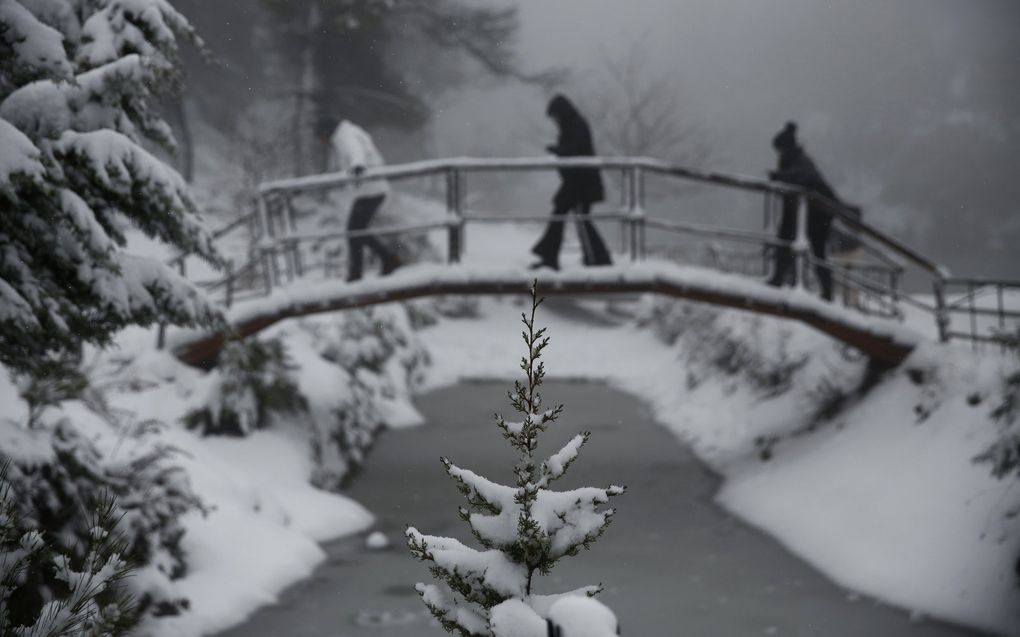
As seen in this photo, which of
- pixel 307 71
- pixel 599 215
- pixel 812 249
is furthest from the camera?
pixel 307 71

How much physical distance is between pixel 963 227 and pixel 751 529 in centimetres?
2161

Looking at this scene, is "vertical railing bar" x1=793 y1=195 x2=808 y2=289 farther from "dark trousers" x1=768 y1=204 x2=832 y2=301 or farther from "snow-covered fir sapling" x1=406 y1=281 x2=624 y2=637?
"snow-covered fir sapling" x1=406 y1=281 x2=624 y2=637

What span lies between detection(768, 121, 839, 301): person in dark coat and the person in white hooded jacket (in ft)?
12.7

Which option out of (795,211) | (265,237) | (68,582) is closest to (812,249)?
(795,211)

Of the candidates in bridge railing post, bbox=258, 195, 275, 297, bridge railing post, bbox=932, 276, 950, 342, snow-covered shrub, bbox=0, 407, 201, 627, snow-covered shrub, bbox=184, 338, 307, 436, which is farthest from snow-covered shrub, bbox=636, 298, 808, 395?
snow-covered shrub, bbox=0, 407, 201, 627

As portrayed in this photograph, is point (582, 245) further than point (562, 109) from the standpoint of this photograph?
No

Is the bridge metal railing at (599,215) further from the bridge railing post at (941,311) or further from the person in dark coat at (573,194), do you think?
the person in dark coat at (573,194)

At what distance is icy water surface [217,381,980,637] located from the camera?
21.8ft

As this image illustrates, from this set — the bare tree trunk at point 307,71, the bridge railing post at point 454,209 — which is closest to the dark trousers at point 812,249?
the bridge railing post at point 454,209

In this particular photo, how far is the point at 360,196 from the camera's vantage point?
9.57 m

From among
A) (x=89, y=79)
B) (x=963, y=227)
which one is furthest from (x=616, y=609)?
(x=963, y=227)

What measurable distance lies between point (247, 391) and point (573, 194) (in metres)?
4.02

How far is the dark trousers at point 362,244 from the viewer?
9.25 meters

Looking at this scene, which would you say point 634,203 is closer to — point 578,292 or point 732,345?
point 578,292
